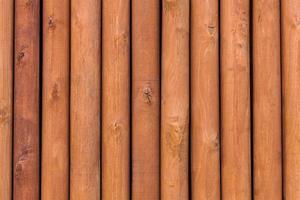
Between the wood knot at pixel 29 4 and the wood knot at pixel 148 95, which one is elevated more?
the wood knot at pixel 29 4

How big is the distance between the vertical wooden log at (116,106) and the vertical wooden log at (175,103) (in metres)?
0.16

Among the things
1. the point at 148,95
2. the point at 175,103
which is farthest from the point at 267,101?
the point at 148,95

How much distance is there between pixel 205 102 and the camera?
2.07 metres

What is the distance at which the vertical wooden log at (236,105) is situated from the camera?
6.76 feet

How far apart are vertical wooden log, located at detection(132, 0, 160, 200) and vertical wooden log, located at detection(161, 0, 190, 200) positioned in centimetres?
4

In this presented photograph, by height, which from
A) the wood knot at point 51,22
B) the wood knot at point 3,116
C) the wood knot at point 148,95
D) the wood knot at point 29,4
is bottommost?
the wood knot at point 3,116

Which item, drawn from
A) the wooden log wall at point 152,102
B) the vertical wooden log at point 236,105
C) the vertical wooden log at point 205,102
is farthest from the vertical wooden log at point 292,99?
the vertical wooden log at point 205,102

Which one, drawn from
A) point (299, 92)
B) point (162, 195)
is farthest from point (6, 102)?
point (299, 92)

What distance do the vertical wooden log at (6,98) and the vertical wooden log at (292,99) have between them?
120cm

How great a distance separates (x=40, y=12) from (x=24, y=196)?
81 cm

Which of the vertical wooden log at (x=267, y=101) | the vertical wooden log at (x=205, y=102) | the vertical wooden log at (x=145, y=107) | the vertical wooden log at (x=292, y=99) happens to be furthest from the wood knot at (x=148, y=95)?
the vertical wooden log at (x=292, y=99)

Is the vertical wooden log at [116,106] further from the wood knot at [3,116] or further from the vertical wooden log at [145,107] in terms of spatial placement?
the wood knot at [3,116]

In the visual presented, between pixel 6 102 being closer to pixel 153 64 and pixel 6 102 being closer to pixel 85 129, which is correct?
pixel 85 129

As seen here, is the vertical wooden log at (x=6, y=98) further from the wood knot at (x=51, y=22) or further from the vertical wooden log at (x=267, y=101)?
the vertical wooden log at (x=267, y=101)
